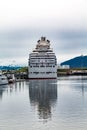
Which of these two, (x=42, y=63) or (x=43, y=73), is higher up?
(x=42, y=63)

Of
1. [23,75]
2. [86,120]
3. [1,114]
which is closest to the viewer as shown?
[86,120]

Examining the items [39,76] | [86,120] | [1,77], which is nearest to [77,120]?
[86,120]

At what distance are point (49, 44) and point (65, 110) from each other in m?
104

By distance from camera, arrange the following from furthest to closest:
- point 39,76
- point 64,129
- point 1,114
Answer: point 39,76 → point 1,114 → point 64,129

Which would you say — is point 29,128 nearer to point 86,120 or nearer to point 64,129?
point 64,129

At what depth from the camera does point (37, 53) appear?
131375 millimetres

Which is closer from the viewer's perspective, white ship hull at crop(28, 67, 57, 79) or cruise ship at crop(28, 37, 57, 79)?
white ship hull at crop(28, 67, 57, 79)

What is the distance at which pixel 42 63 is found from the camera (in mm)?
126688

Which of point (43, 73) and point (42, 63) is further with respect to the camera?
point (42, 63)

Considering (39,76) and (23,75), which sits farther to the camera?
(23,75)

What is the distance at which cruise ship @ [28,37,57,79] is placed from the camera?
124 meters

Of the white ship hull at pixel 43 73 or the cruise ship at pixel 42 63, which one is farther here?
the cruise ship at pixel 42 63

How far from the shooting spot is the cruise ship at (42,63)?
407 feet

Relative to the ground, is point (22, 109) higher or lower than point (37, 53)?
lower
